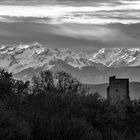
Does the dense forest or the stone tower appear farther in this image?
the stone tower

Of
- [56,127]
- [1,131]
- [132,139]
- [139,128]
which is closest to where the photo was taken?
[1,131]

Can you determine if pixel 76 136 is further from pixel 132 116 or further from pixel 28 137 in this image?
pixel 132 116

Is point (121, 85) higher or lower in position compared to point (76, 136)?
higher

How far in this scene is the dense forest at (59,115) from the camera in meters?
75.2

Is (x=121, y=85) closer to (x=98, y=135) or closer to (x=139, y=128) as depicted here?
(x=139, y=128)

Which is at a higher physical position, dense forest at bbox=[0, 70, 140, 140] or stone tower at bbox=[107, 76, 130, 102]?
stone tower at bbox=[107, 76, 130, 102]

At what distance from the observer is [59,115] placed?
294ft

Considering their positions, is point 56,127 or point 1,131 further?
point 56,127

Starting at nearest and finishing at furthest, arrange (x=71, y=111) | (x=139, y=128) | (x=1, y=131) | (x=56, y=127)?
(x=1, y=131) → (x=56, y=127) → (x=71, y=111) → (x=139, y=128)

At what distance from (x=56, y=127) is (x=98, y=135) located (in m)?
7.12

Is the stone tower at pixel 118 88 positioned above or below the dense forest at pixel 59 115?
above

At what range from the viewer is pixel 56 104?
100438 millimetres

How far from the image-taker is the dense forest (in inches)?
2959

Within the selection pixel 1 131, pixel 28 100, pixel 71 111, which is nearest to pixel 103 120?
pixel 71 111
